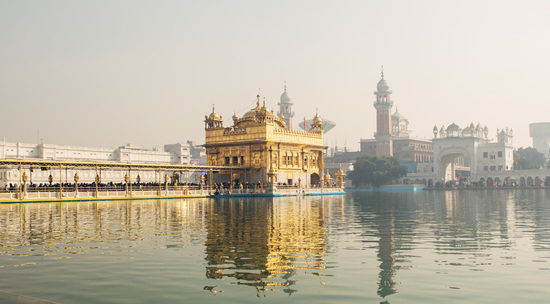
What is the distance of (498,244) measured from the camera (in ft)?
54.7

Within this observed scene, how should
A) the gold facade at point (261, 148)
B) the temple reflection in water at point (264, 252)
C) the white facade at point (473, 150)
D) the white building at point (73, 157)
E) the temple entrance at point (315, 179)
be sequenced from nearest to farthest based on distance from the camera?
the temple reflection in water at point (264, 252)
the gold facade at point (261, 148)
the temple entrance at point (315, 179)
the white building at point (73, 157)
the white facade at point (473, 150)

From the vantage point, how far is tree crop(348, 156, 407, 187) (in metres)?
144

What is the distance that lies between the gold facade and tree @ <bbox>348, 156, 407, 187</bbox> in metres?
66.6

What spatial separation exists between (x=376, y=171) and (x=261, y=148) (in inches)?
3082

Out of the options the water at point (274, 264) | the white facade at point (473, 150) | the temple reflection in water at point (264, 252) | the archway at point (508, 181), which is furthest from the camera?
the white facade at point (473, 150)

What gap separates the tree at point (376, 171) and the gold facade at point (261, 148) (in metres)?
66.6

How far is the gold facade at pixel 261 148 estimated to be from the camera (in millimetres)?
71125

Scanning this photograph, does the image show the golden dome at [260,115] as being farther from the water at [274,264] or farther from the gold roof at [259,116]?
the water at [274,264]

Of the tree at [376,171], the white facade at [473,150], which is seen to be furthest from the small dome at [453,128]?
the tree at [376,171]

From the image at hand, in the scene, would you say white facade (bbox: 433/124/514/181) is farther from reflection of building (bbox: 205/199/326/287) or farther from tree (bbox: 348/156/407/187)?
reflection of building (bbox: 205/199/326/287)

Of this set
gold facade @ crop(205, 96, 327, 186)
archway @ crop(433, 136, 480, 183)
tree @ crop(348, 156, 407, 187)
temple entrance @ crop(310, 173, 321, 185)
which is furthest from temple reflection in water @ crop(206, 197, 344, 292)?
archway @ crop(433, 136, 480, 183)

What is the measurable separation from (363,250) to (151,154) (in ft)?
533

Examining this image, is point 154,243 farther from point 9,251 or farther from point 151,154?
point 151,154

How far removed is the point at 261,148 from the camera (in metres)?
71.0
